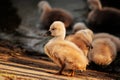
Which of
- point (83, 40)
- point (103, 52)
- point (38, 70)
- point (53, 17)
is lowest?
point (38, 70)

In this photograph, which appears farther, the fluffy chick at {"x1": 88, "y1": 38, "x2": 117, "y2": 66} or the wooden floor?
the fluffy chick at {"x1": 88, "y1": 38, "x2": 117, "y2": 66}

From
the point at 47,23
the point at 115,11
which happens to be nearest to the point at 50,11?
the point at 47,23

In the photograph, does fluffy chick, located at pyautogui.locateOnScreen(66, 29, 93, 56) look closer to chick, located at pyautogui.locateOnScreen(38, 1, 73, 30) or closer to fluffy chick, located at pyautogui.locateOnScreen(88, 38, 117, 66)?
fluffy chick, located at pyautogui.locateOnScreen(88, 38, 117, 66)

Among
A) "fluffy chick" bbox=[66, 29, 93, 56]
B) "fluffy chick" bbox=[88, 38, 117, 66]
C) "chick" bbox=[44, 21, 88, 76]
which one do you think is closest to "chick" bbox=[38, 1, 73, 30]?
"fluffy chick" bbox=[88, 38, 117, 66]

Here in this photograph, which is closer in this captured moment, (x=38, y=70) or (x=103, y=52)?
(x=38, y=70)

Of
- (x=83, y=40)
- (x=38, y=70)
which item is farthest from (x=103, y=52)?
(x=38, y=70)

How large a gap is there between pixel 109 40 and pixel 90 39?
39cm

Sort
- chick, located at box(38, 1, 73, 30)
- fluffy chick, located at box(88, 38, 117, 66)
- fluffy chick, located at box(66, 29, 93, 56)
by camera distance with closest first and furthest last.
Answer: fluffy chick, located at box(66, 29, 93, 56), fluffy chick, located at box(88, 38, 117, 66), chick, located at box(38, 1, 73, 30)

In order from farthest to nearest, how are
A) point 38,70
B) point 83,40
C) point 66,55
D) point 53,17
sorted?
point 53,17 < point 83,40 < point 38,70 < point 66,55

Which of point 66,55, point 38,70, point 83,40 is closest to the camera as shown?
point 66,55

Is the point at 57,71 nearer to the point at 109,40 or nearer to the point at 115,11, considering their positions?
the point at 109,40

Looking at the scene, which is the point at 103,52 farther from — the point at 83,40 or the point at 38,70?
the point at 38,70

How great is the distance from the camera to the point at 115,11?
6.72 metres

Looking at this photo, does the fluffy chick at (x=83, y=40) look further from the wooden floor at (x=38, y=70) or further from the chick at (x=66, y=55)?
the chick at (x=66, y=55)
